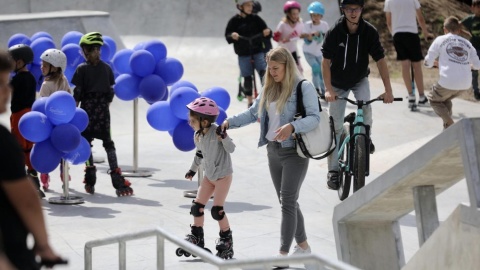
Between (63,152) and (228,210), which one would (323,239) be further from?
(63,152)

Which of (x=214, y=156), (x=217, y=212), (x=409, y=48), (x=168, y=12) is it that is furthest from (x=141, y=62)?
(x=168, y=12)

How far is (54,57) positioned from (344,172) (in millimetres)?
3229

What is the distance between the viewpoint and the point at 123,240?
7.05 metres

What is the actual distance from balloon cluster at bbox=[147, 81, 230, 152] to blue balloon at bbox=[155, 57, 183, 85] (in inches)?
47.1

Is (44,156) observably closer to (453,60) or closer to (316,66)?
(453,60)

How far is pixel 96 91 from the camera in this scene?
11.7 m

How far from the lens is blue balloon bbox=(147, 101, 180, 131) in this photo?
446 inches

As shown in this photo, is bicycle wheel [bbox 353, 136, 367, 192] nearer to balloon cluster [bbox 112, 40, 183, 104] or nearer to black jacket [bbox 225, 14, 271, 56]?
balloon cluster [bbox 112, 40, 183, 104]

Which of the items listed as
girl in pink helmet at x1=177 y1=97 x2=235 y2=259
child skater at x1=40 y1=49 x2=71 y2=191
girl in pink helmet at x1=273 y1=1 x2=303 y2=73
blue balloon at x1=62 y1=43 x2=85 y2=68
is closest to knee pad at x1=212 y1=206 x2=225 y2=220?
girl in pink helmet at x1=177 y1=97 x2=235 y2=259

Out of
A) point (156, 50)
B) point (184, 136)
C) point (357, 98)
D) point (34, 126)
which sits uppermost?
point (156, 50)

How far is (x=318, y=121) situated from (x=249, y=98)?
8127mm

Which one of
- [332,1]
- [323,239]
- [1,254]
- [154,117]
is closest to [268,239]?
[323,239]

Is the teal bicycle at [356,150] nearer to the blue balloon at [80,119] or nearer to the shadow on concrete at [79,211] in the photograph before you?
the shadow on concrete at [79,211]

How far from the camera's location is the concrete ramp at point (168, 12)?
21.6 metres
